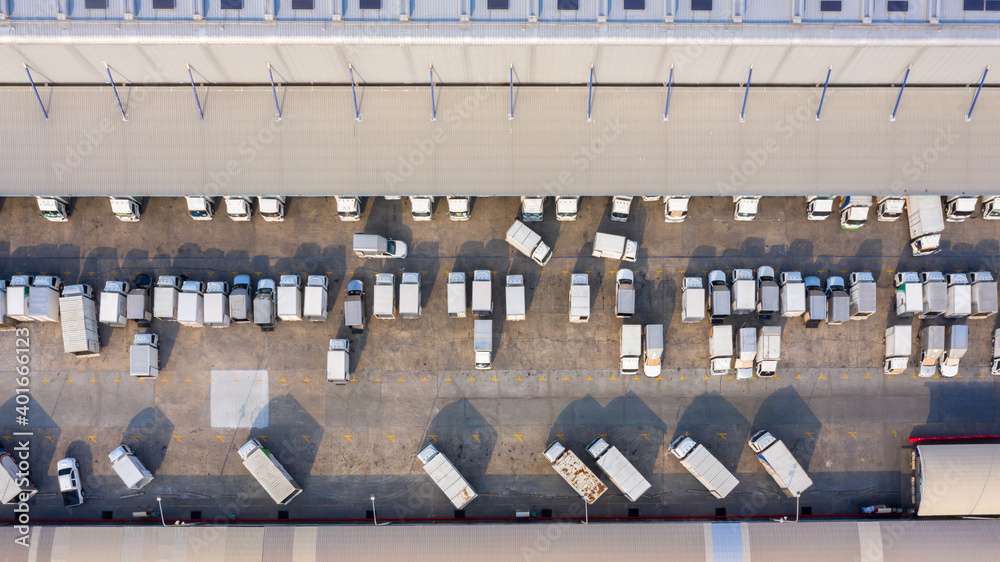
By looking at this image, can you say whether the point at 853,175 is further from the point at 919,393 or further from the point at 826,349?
the point at 919,393

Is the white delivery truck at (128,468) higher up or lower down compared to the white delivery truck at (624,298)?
lower down

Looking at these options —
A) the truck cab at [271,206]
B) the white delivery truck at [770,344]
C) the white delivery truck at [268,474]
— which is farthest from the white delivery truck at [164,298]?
the white delivery truck at [770,344]

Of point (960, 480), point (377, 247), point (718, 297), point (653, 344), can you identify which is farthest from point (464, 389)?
point (960, 480)

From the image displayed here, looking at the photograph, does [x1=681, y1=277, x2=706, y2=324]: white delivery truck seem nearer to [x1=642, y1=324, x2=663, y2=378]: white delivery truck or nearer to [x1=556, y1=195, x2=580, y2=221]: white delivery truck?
[x1=642, y1=324, x2=663, y2=378]: white delivery truck

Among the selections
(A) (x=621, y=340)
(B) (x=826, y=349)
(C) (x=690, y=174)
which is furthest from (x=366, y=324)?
(B) (x=826, y=349)

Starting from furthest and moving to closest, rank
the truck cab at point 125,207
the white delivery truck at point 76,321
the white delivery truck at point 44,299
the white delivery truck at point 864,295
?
1. the truck cab at point 125,207
2. the white delivery truck at point 864,295
3. the white delivery truck at point 76,321
4. the white delivery truck at point 44,299

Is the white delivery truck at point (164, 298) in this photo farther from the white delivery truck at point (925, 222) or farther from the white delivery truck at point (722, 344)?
the white delivery truck at point (925, 222)

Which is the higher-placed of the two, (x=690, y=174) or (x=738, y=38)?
(x=738, y=38)

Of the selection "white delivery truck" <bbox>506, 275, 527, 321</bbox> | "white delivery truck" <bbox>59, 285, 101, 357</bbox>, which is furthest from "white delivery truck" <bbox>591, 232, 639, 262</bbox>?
"white delivery truck" <bbox>59, 285, 101, 357</bbox>
